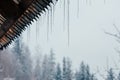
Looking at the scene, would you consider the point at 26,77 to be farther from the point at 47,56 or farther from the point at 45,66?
the point at 47,56

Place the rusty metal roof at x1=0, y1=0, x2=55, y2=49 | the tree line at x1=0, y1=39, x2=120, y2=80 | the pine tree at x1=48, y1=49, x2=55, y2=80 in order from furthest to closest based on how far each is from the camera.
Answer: the pine tree at x1=48, y1=49, x2=55, y2=80 → the tree line at x1=0, y1=39, x2=120, y2=80 → the rusty metal roof at x1=0, y1=0, x2=55, y2=49

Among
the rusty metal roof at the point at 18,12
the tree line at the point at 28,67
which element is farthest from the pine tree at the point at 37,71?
the rusty metal roof at the point at 18,12

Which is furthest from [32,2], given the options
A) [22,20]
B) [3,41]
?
[3,41]

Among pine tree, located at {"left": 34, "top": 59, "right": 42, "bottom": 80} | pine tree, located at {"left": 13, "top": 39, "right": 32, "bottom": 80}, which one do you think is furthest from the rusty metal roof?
pine tree, located at {"left": 34, "top": 59, "right": 42, "bottom": 80}

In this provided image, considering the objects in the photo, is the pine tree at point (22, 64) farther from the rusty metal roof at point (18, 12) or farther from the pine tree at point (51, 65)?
the rusty metal roof at point (18, 12)

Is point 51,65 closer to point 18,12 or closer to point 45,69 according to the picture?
point 45,69

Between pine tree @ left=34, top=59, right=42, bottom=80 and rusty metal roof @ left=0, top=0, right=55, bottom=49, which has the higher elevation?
pine tree @ left=34, top=59, right=42, bottom=80

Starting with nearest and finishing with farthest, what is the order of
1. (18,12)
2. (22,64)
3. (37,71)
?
1. (18,12)
2. (22,64)
3. (37,71)

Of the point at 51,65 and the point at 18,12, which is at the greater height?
the point at 51,65

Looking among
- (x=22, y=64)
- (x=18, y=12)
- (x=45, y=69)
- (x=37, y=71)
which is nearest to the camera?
(x=18, y=12)

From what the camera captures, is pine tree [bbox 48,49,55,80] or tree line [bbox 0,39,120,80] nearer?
tree line [bbox 0,39,120,80]

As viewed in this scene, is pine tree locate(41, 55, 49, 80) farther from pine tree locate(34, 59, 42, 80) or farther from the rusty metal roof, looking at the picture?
the rusty metal roof

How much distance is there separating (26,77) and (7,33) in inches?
2396

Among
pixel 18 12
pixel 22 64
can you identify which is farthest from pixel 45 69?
pixel 18 12
